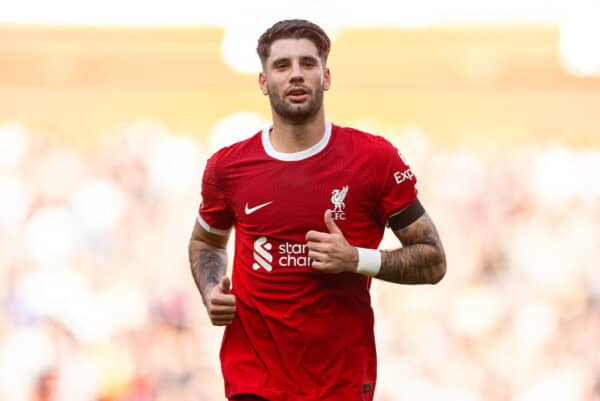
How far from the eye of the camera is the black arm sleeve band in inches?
130

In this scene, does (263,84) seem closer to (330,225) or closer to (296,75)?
(296,75)

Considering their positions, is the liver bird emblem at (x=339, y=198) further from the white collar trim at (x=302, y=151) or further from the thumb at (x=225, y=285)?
the thumb at (x=225, y=285)

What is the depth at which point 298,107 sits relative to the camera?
327 cm

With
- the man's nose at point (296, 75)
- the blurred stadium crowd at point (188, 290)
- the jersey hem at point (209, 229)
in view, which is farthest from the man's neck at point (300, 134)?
the blurred stadium crowd at point (188, 290)

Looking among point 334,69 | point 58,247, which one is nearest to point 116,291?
point 58,247

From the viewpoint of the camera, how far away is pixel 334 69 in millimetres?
8750

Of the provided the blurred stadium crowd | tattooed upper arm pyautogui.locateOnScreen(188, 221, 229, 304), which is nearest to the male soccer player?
tattooed upper arm pyautogui.locateOnScreen(188, 221, 229, 304)

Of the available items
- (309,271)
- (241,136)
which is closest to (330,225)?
(309,271)

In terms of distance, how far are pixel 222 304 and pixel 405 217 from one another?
21.3 inches

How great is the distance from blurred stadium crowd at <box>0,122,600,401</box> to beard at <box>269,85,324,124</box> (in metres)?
3.27

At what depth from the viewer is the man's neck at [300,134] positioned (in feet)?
11.0

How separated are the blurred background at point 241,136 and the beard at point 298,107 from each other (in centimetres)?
247

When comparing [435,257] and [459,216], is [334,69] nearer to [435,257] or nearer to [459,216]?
[459,216]

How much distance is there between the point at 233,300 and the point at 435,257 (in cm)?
55
